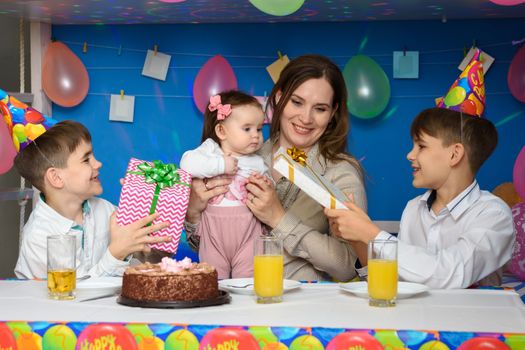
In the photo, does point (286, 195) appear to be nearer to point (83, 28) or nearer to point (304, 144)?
point (304, 144)

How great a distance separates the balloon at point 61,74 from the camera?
3.71m

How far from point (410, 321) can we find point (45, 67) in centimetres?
275

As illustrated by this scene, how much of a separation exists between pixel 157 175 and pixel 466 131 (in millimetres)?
932

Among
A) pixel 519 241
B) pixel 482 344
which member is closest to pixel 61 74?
pixel 519 241

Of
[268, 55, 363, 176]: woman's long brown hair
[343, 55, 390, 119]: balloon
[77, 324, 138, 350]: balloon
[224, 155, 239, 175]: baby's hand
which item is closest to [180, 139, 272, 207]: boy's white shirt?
→ [224, 155, 239, 175]: baby's hand

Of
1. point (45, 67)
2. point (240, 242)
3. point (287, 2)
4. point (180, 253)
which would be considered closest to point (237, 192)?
point (240, 242)

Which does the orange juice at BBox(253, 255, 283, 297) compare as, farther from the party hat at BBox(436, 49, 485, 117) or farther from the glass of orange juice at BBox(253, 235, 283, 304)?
the party hat at BBox(436, 49, 485, 117)

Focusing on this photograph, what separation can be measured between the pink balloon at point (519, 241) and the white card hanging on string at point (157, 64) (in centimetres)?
181

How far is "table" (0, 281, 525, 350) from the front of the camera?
1.39 meters

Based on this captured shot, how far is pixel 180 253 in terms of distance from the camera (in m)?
3.63

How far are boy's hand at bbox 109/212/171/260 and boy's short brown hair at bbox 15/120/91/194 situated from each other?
309 millimetres

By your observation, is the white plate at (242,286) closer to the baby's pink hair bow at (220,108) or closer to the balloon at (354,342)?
the balloon at (354,342)

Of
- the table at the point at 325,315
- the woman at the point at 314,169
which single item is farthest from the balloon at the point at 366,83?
the table at the point at 325,315

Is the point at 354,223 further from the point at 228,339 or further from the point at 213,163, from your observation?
the point at 228,339
